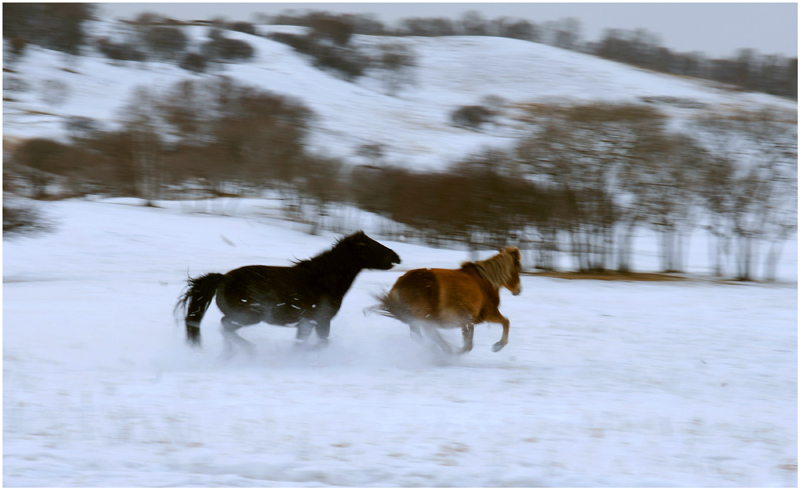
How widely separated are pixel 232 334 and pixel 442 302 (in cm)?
213

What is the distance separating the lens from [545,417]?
17.0 ft

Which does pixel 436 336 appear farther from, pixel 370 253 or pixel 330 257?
pixel 330 257

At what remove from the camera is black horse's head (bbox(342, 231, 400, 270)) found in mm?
7258

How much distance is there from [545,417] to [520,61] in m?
90.7

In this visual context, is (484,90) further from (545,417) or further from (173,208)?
(545,417)

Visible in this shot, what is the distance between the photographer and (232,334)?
21.9ft

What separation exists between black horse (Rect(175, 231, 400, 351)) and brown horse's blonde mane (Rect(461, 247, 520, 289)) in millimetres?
1235

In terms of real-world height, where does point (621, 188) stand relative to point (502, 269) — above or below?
below

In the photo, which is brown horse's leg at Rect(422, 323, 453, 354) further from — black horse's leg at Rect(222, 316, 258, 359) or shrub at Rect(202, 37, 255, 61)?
shrub at Rect(202, 37, 255, 61)

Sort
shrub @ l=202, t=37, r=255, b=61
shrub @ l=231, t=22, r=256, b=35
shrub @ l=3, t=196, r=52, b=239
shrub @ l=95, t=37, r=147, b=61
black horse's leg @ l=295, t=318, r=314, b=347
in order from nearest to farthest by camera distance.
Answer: black horse's leg @ l=295, t=318, r=314, b=347 < shrub @ l=3, t=196, r=52, b=239 < shrub @ l=95, t=37, r=147, b=61 < shrub @ l=202, t=37, r=255, b=61 < shrub @ l=231, t=22, r=256, b=35

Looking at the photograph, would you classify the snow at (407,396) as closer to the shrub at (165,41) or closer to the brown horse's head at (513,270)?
the brown horse's head at (513,270)

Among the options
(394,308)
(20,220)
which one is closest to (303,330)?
(394,308)

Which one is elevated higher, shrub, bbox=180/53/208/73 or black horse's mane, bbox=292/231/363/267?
shrub, bbox=180/53/208/73

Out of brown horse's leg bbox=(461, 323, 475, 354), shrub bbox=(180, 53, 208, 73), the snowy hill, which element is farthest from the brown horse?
shrub bbox=(180, 53, 208, 73)
